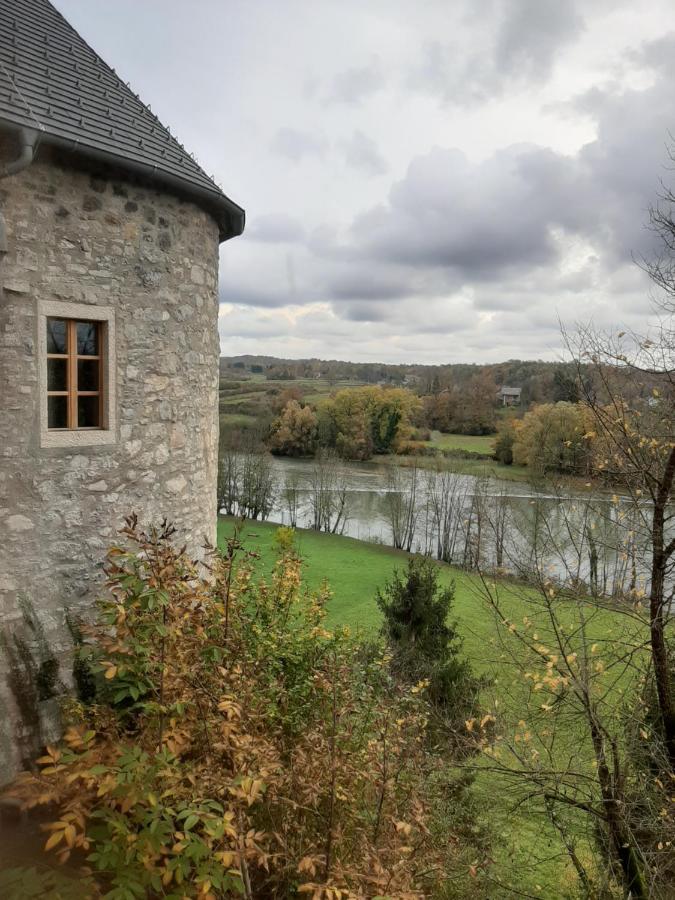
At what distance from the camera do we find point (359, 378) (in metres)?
51.0

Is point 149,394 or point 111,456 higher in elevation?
point 149,394

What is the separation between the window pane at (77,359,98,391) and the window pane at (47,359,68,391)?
0.12 metres

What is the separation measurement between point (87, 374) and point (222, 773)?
3464mm

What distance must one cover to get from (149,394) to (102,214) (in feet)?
5.20

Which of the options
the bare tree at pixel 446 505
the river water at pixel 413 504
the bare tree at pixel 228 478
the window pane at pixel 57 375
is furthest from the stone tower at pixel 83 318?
the bare tree at pixel 228 478

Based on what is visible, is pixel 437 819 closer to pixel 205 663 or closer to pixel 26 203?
pixel 205 663

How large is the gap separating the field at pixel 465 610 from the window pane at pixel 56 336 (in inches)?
162

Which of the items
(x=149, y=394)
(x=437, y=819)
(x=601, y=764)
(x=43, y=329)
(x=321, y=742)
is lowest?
(x=437, y=819)

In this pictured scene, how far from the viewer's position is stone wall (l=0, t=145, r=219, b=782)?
4.69m

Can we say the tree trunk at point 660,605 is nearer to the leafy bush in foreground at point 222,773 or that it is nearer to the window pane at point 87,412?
the leafy bush in foreground at point 222,773

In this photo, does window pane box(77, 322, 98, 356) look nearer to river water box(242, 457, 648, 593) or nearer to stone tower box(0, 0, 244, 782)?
stone tower box(0, 0, 244, 782)

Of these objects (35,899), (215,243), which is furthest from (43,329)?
(35,899)

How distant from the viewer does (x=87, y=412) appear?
5.26 m

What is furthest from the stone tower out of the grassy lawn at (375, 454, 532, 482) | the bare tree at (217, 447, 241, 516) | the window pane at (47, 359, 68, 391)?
the bare tree at (217, 447, 241, 516)
